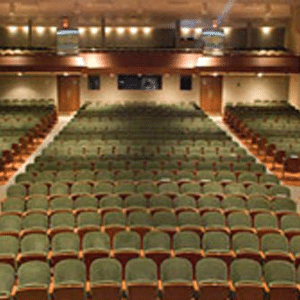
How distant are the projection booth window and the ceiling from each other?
2.82 m

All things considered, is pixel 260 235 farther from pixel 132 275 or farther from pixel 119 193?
pixel 119 193

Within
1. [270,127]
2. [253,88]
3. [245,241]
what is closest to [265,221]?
[245,241]

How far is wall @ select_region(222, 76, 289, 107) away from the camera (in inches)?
1202

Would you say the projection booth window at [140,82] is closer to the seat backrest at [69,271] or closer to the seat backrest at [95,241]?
the seat backrest at [95,241]

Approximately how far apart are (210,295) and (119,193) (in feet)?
15.8

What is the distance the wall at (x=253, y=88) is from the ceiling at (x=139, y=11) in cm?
305

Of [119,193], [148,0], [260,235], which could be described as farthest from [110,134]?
[260,235]

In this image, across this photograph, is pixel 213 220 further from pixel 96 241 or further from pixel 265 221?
pixel 96 241

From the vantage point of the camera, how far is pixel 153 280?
28.2ft

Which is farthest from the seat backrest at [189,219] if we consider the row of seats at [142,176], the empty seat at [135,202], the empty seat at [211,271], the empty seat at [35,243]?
the row of seats at [142,176]

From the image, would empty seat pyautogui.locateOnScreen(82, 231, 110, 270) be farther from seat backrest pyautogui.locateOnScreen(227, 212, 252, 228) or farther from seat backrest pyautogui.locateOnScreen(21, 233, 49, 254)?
seat backrest pyautogui.locateOnScreen(227, 212, 252, 228)

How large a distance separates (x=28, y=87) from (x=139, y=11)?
29.4 ft

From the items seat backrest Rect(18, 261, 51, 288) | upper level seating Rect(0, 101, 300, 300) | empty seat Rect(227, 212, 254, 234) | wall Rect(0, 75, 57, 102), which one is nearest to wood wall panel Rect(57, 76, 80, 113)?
wall Rect(0, 75, 57, 102)

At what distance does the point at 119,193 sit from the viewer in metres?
12.5
